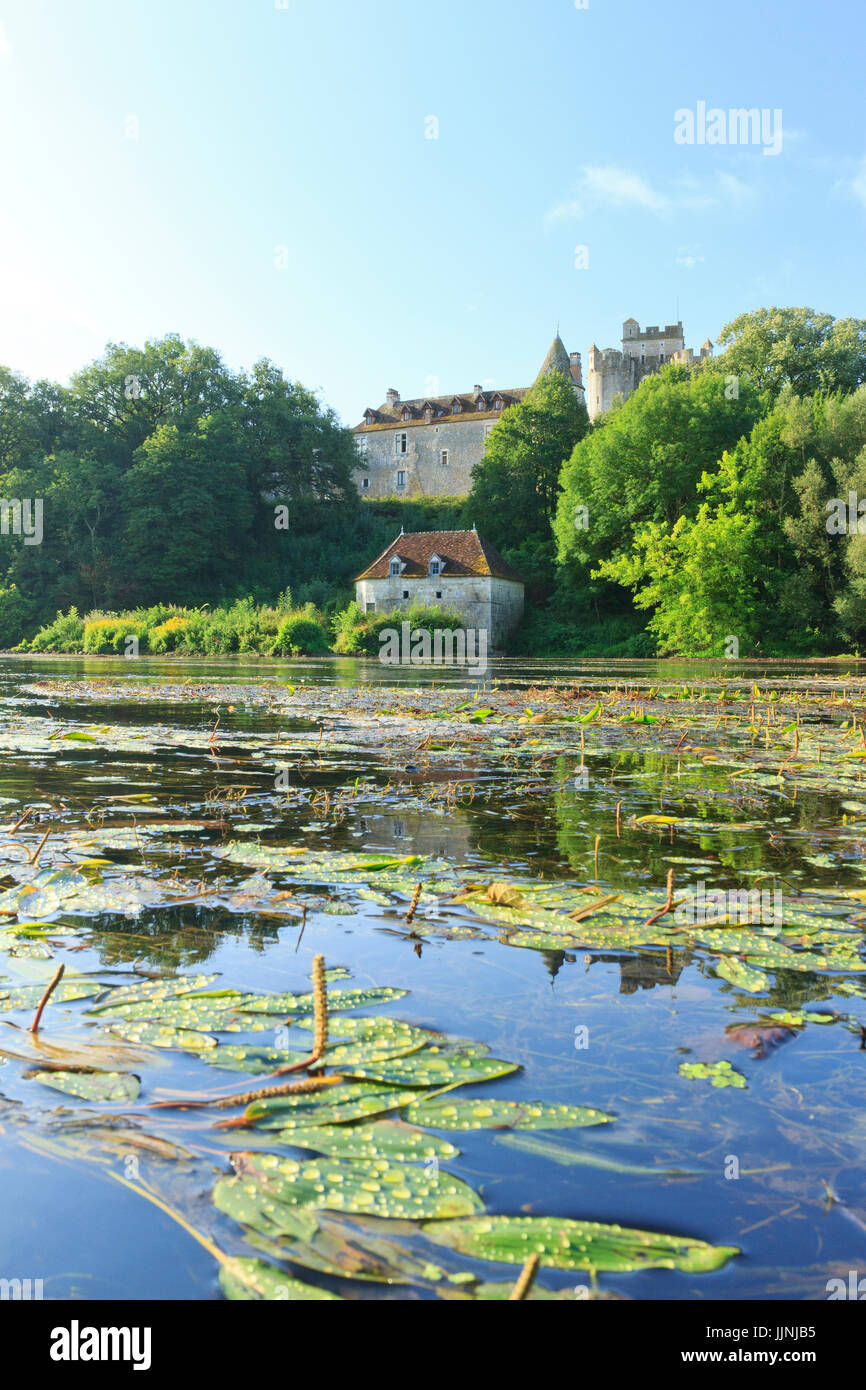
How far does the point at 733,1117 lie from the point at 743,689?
15156 mm

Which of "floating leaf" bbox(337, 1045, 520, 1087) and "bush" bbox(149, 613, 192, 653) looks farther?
"bush" bbox(149, 613, 192, 653)

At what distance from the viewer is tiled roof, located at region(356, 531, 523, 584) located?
4650 centimetres

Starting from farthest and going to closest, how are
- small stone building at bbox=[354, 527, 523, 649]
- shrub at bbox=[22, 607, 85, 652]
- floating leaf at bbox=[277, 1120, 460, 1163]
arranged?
small stone building at bbox=[354, 527, 523, 649] < shrub at bbox=[22, 607, 85, 652] < floating leaf at bbox=[277, 1120, 460, 1163]

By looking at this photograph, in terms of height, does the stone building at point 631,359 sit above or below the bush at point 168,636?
above

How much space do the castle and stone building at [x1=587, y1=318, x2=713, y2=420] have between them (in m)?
0.09

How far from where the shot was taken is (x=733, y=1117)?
1.66 meters

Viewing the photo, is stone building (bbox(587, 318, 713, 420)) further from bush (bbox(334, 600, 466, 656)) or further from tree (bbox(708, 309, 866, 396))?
bush (bbox(334, 600, 466, 656))

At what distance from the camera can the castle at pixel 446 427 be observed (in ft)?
244

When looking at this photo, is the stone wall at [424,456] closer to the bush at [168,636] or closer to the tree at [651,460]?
the tree at [651,460]

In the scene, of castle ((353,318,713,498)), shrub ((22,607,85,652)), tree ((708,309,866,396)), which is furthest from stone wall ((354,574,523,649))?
castle ((353,318,713,498))

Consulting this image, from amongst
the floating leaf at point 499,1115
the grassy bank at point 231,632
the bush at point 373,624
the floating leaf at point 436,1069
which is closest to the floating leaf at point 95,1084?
the floating leaf at point 436,1069

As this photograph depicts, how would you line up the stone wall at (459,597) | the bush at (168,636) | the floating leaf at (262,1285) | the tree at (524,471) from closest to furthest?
the floating leaf at (262,1285) < the bush at (168,636) < the stone wall at (459,597) < the tree at (524,471)

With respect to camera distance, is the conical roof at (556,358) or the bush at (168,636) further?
the conical roof at (556,358)
